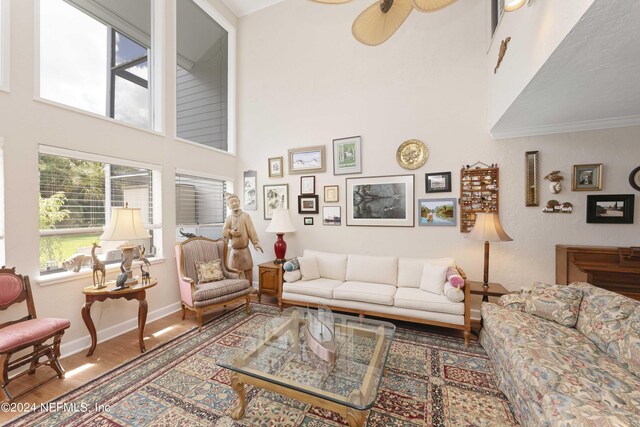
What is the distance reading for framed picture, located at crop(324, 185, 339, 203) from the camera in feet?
13.5

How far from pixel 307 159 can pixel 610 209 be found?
3852mm

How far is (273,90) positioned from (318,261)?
3.15 m

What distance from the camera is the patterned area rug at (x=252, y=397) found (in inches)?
68.9

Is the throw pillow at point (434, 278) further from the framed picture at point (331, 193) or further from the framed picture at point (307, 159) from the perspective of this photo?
the framed picture at point (307, 159)

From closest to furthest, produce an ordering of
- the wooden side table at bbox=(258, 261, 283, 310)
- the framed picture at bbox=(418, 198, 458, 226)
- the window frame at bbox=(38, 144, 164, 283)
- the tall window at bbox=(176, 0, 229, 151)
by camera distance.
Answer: the window frame at bbox=(38, 144, 164, 283) < the framed picture at bbox=(418, 198, 458, 226) < the wooden side table at bbox=(258, 261, 283, 310) < the tall window at bbox=(176, 0, 229, 151)

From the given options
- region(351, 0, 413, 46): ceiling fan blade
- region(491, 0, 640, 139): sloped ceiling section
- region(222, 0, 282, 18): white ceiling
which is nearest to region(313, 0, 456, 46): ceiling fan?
region(351, 0, 413, 46): ceiling fan blade

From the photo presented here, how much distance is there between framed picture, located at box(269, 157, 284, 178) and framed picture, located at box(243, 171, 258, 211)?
13.8 inches

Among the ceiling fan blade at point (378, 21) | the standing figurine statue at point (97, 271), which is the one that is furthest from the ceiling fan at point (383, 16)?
the standing figurine statue at point (97, 271)

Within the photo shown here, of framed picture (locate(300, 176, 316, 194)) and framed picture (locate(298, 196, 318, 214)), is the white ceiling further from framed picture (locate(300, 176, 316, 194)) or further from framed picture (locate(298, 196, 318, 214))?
framed picture (locate(298, 196, 318, 214))

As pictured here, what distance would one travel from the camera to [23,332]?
195 cm

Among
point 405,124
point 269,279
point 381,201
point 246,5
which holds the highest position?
point 246,5

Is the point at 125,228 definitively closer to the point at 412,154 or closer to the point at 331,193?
the point at 331,193

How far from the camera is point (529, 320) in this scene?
7.31 ft

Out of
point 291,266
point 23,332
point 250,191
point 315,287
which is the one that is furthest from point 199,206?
point 23,332
